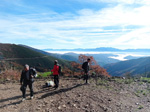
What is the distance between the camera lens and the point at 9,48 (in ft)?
437

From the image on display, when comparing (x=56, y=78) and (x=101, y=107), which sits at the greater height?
(x=56, y=78)

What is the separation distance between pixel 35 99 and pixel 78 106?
2772 mm

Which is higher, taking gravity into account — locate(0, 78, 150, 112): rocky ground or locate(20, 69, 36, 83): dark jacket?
locate(20, 69, 36, 83): dark jacket

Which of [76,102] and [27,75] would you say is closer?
[76,102]

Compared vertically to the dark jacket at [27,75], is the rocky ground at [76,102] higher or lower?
lower

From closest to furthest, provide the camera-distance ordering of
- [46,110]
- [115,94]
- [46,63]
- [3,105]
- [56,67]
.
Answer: [46,110] < [3,105] < [115,94] < [56,67] < [46,63]

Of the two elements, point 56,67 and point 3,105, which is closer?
point 3,105

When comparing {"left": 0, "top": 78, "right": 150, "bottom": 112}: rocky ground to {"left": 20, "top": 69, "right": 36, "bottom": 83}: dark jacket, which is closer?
{"left": 0, "top": 78, "right": 150, "bottom": 112}: rocky ground

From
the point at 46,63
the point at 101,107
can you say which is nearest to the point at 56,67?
the point at 101,107

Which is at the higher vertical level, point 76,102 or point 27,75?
point 27,75

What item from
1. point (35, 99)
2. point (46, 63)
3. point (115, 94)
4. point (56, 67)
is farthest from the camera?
point (46, 63)

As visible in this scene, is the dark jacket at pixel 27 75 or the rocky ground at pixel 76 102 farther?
the dark jacket at pixel 27 75

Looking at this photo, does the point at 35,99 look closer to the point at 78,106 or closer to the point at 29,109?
the point at 29,109

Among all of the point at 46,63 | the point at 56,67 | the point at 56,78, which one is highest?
the point at 56,67
